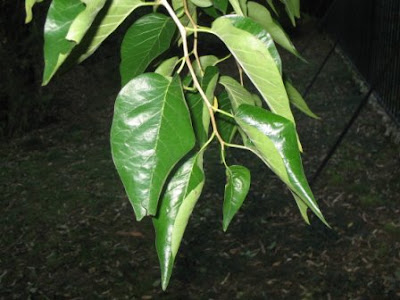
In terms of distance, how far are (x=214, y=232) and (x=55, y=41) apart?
2.89m

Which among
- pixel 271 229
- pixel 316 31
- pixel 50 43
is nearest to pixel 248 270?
pixel 271 229

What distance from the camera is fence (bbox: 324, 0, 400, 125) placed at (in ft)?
15.0

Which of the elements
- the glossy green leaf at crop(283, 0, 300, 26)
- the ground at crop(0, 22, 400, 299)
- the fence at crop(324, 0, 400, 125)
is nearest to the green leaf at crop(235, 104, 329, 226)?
the glossy green leaf at crop(283, 0, 300, 26)

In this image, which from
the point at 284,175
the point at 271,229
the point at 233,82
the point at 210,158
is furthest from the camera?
the point at 210,158

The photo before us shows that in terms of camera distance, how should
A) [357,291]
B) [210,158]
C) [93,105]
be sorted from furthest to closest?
[93,105]
[210,158]
[357,291]

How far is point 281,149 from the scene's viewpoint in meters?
0.42

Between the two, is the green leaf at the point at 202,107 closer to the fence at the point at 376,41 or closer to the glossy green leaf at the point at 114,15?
the glossy green leaf at the point at 114,15

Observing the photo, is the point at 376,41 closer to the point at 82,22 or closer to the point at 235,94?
the point at 235,94

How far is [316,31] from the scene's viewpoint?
895 cm

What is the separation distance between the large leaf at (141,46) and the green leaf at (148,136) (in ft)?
0.46

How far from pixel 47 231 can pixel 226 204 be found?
3090 millimetres

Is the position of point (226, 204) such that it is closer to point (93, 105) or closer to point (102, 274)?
point (102, 274)

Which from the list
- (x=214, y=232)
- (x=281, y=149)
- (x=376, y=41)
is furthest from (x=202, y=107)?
(x=376, y=41)

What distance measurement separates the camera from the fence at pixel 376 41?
4559 mm
